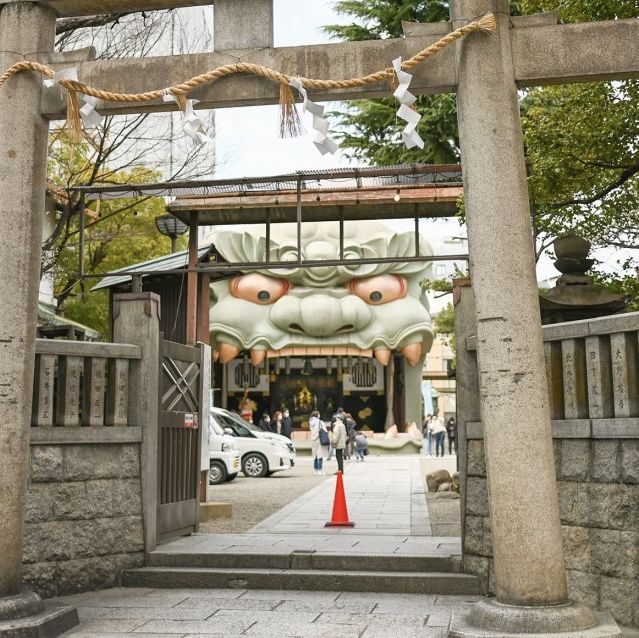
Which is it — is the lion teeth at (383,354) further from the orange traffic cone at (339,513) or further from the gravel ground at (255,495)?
the orange traffic cone at (339,513)

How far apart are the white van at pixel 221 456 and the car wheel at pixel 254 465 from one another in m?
1.98

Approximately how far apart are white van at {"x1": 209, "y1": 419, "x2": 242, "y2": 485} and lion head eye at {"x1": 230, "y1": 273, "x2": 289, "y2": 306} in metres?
18.0

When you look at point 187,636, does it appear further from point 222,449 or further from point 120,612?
point 222,449

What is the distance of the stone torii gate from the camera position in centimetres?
537

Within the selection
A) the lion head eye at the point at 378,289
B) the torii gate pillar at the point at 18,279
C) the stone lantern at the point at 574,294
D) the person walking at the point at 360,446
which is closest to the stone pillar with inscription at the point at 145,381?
the torii gate pillar at the point at 18,279

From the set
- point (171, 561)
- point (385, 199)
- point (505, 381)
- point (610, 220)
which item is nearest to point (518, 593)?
point (505, 381)

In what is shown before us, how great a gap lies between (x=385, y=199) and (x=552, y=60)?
7502mm

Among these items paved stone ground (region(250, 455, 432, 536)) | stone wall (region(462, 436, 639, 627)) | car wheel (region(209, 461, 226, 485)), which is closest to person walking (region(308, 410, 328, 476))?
paved stone ground (region(250, 455, 432, 536))

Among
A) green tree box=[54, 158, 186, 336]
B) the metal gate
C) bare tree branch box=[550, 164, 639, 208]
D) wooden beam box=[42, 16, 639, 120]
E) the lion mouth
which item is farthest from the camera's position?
the lion mouth

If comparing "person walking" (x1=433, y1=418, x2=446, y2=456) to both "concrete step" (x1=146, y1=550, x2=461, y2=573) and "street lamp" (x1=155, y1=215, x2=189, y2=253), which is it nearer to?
"street lamp" (x1=155, y1=215, x2=189, y2=253)

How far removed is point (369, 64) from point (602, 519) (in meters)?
4.07

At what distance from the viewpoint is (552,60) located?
5.96m

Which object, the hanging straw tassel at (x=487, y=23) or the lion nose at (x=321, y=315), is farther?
the lion nose at (x=321, y=315)

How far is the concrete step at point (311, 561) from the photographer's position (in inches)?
318
